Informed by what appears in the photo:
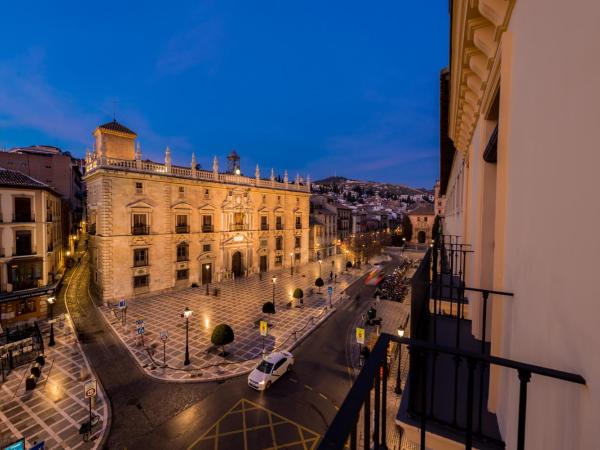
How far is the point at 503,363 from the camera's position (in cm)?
198

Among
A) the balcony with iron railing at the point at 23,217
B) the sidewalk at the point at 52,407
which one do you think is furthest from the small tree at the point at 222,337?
the balcony with iron railing at the point at 23,217

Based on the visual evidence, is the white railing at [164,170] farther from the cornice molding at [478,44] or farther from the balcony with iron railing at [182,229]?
the cornice molding at [478,44]

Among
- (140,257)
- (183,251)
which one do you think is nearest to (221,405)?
(140,257)

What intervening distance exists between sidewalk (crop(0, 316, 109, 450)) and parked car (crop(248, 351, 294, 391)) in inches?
237

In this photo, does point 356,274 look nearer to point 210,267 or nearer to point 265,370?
point 210,267

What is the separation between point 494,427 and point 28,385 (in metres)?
18.5

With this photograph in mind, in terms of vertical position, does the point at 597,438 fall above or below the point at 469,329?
above

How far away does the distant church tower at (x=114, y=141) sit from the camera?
91.4ft

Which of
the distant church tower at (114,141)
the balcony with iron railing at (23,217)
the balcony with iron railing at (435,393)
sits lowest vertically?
the balcony with iron railing at (435,393)

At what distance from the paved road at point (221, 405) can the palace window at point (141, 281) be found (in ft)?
30.7

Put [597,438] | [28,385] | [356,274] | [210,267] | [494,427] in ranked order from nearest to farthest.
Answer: [597,438], [494,427], [28,385], [210,267], [356,274]

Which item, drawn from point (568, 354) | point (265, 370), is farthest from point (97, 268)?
point (568, 354)

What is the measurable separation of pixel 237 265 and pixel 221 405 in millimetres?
25162

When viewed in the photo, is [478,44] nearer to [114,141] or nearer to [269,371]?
[269,371]
